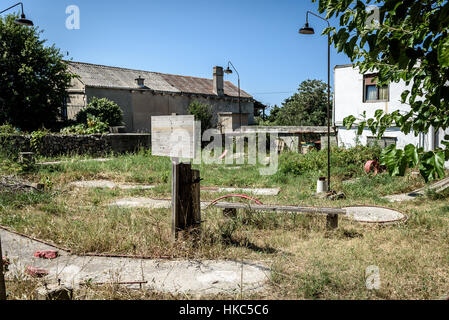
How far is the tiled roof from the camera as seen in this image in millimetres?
25219

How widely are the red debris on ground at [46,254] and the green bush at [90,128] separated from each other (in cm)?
1406

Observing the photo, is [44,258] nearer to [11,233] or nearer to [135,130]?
[11,233]

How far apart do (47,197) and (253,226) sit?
5.07 meters

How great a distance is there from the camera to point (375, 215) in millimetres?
6918

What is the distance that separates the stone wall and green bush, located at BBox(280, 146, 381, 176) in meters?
7.90

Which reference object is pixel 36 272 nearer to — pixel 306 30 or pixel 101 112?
pixel 306 30

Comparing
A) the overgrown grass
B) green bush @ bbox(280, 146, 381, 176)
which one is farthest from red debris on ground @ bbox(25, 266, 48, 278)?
green bush @ bbox(280, 146, 381, 176)

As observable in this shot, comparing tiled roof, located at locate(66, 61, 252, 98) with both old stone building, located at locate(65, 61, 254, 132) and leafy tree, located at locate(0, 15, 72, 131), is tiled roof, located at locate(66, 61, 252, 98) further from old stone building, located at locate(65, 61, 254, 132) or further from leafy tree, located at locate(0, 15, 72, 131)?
leafy tree, located at locate(0, 15, 72, 131)

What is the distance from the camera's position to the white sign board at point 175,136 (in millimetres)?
4078

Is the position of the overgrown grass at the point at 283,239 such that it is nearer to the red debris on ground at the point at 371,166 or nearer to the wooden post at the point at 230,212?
the wooden post at the point at 230,212

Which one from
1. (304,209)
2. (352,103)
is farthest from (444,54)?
(352,103)

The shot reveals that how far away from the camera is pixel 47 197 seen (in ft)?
27.2

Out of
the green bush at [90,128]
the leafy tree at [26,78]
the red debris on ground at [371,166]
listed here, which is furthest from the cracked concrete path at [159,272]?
the leafy tree at [26,78]
